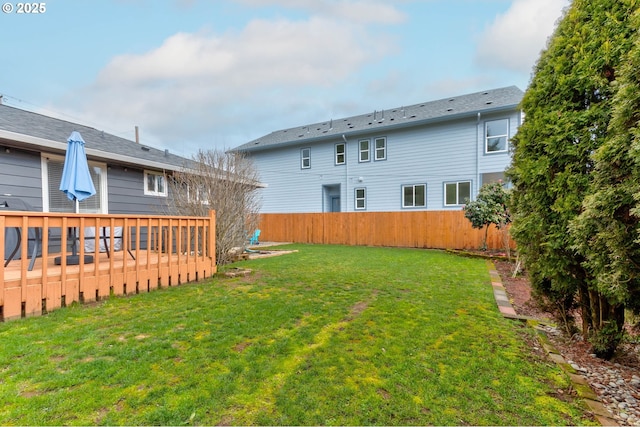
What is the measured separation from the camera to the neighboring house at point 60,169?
235 inches

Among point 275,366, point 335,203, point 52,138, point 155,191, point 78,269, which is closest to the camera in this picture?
point 275,366

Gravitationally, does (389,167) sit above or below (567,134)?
above

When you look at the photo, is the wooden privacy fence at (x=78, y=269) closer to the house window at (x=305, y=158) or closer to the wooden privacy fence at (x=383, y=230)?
the wooden privacy fence at (x=383, y=230)

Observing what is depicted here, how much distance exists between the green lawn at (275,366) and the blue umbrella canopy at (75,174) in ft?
7.57

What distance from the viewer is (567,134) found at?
8.92ft

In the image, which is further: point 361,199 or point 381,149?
point 361,199

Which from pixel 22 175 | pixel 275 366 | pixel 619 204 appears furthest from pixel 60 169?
pixel 619 204

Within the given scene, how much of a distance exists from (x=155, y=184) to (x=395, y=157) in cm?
1145

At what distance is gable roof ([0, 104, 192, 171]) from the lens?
5824 mm

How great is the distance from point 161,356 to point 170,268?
3000 mm

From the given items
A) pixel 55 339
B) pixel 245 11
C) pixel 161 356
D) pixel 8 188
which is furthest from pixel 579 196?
pixel 245 11

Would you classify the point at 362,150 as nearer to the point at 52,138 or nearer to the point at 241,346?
the point at 52,138

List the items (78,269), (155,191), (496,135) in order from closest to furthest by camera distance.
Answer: (78,269) < (155,191) < (496,135)

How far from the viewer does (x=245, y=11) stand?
9.83 metres
